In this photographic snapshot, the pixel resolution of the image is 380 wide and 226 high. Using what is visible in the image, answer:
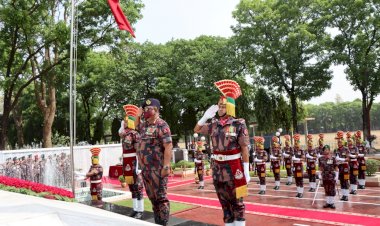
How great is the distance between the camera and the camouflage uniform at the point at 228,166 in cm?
488

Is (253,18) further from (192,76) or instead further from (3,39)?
(3,39)

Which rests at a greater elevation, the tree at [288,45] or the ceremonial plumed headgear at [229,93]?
the tree at [288,45]

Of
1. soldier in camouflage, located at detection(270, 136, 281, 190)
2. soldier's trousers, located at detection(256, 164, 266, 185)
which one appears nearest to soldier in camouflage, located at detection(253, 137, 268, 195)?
soldier's trousers, located at detection(256, 164, 266, 185)

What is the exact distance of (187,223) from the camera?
612 centimetres

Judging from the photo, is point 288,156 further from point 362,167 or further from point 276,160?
point 362,167

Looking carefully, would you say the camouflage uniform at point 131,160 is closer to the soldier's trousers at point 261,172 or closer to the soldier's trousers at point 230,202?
the soldier's trousers at point 230,202

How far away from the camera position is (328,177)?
9.29 metres

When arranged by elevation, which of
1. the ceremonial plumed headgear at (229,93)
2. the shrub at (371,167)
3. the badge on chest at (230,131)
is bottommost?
the shrub at (371,167)

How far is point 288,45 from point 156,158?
79.6 feet

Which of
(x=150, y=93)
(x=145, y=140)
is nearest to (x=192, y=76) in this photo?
(x=150, y=93)

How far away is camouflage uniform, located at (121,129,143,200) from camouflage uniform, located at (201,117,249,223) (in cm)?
271

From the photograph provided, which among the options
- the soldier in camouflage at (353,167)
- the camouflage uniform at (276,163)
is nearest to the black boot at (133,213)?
the camouflage uniform at (276,163)

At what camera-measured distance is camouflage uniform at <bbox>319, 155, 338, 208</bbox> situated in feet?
30.2

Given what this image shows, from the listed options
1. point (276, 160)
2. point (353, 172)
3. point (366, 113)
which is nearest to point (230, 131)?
point (353, 172)
